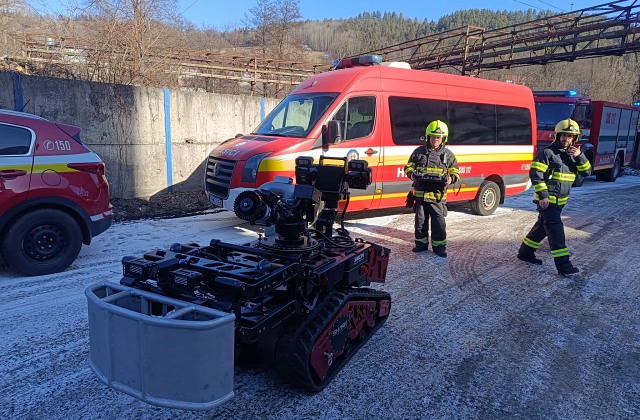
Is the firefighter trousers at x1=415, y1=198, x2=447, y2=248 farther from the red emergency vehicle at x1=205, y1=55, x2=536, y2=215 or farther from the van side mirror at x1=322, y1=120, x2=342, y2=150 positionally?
the van side mirror at x1=322, y1=120, x2=342, y2=150

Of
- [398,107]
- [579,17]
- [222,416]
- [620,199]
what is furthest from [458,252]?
[579,17]

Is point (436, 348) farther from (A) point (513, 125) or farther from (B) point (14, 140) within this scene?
(A) point (513, 125)

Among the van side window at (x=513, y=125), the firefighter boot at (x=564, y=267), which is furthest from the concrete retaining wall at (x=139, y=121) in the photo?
the firefighter boot at (x=564, y=267)

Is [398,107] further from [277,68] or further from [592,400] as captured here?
[277,68]

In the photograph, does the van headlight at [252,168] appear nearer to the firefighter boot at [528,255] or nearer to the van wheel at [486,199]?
the firefighter boot at [528,255]

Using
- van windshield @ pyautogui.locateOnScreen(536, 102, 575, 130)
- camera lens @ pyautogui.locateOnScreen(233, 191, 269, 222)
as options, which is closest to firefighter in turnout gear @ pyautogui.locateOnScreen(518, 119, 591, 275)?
camera lens @ pyautogui.locateOnScreen(233, 191, 269, 222)

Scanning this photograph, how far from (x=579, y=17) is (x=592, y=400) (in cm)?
1880

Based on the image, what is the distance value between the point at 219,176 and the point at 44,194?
2664mm

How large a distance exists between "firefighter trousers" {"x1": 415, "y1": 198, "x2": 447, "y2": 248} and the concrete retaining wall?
6337 mm

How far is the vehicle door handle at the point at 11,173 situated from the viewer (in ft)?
15.3

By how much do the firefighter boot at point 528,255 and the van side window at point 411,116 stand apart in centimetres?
292

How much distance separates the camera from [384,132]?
7.87 m

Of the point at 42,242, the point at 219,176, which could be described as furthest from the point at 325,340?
the point at 219,176

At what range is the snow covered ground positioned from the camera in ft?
9.66
